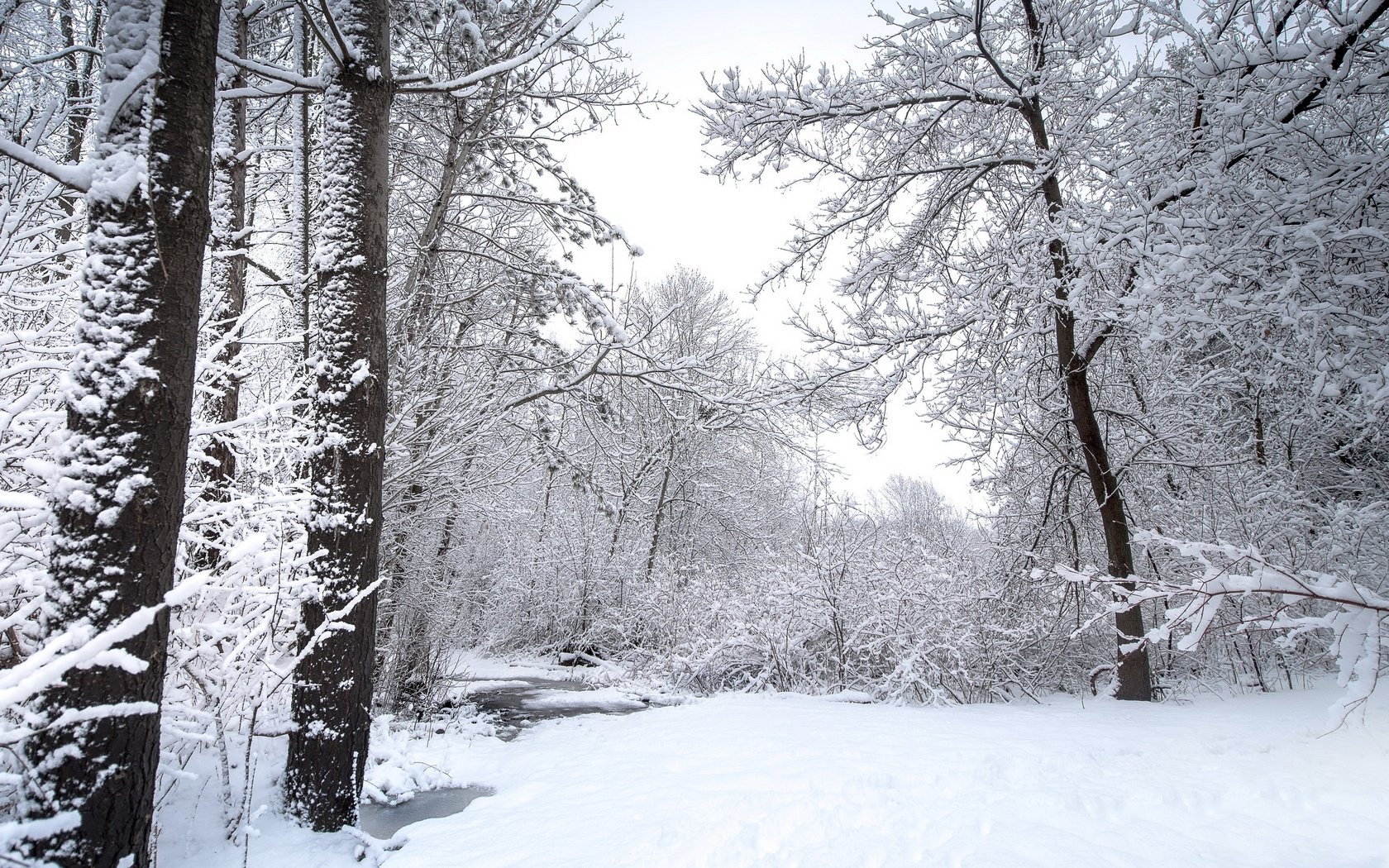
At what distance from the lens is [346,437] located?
333 cm

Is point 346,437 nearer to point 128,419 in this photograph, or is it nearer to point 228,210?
point 128,419

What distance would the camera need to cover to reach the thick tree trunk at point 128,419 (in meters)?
2.03

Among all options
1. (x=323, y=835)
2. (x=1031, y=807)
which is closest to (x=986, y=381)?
(x=1031, y=807)

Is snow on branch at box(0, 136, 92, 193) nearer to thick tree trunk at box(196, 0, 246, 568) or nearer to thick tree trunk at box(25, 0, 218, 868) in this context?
thick tree trunk at box(25, 0, 218, 868)

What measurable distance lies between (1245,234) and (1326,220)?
310 millimetres

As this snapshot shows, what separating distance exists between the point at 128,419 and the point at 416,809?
273cm

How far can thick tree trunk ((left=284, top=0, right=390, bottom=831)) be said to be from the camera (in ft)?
10.2

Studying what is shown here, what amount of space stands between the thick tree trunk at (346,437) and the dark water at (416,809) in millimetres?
399

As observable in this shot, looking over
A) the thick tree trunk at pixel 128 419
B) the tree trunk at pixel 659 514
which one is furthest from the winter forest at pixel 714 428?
the tree trunk at pixel 659 514

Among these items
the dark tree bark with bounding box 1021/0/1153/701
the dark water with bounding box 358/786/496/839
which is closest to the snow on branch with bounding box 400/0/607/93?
the dark water with bounding box 358/786/496/839

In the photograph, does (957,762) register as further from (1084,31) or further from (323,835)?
(1084,31)

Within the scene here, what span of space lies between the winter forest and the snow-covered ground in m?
0.03

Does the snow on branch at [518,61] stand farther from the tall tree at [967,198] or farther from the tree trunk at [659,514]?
the tree trunk at [659,514]

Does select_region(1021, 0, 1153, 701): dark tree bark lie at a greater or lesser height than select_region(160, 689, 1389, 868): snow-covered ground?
greater
